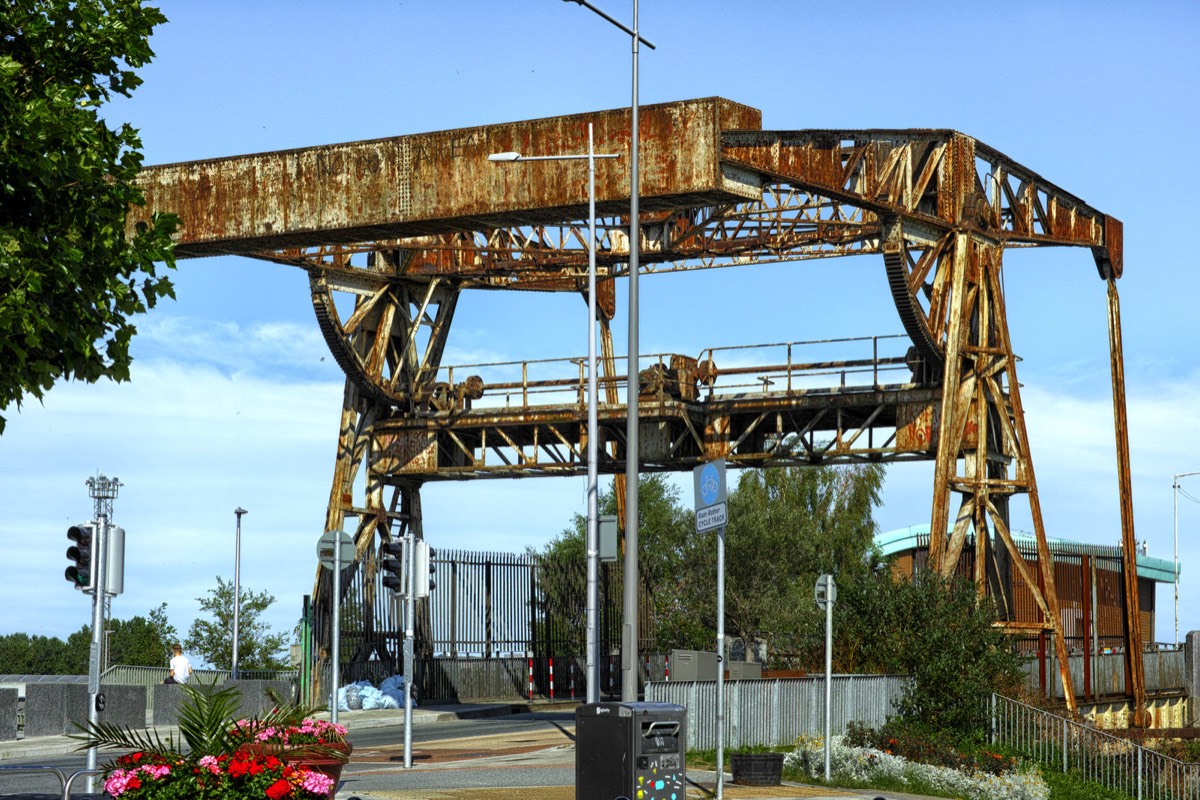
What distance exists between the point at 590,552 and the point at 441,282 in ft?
54.7

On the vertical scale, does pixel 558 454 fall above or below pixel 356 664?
above

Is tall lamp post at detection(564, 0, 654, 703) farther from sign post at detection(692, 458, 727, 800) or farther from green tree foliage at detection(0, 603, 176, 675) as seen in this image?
green tree foliage at detection(0, 603, 176, 675)

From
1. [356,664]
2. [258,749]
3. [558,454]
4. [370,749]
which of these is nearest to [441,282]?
[558,454]

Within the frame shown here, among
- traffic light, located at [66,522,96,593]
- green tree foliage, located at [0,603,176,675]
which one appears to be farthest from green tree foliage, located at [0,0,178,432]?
green tree foliage, located at [0,603,176,675]

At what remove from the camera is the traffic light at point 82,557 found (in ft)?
59.3

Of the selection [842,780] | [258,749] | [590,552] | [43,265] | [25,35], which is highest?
[25,35]

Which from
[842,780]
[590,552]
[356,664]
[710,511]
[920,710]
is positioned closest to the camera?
[710,511]

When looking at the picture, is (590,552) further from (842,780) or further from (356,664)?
(356,664)

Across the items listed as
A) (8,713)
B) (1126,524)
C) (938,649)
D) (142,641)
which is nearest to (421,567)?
(938,649)

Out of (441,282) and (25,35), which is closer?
(25,35)

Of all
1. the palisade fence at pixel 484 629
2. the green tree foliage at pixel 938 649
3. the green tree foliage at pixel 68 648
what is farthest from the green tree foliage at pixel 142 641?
the green tree foliage at pixel 938 649

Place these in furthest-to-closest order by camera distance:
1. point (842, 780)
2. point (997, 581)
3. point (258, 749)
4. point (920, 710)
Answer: point (997, 581) → point (920, 710) → point (842, 780) → point (258, 749)

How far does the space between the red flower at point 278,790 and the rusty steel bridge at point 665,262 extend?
1339 cm

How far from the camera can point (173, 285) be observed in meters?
16.1
